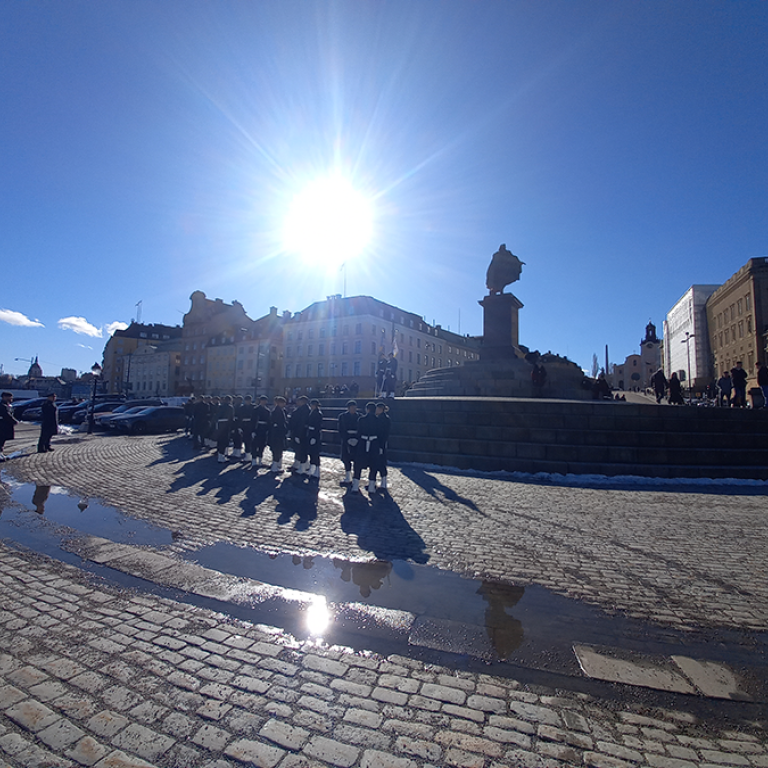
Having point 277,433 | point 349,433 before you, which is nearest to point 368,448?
point 349,433

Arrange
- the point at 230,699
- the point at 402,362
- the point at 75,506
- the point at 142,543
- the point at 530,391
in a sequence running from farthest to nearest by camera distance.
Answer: the point at 402,362 < the point at 530,391 < the point at 75,506 < the point at 142,543 < the point at 230,699

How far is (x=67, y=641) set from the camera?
3105 mm

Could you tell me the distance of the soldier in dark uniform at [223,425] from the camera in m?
12.4

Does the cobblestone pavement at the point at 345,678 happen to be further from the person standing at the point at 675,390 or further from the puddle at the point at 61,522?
the person standing at the point at 675,390

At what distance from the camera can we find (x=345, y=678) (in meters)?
2.78

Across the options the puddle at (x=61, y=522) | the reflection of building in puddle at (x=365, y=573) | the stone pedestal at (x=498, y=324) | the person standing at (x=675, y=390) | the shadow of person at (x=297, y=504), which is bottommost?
the reflection of building in puddle at (x=365, y=573)

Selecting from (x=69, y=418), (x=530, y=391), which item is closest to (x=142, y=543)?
(x=530, y=391)

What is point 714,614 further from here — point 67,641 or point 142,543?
point 142,543

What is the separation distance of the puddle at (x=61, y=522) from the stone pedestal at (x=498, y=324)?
19266mm

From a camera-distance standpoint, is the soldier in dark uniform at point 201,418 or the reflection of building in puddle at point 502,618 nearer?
the reflection of building in puddle at point 502,618

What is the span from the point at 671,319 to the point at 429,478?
82497 mm

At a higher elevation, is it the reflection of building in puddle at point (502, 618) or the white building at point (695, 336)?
the white building at point (695, 336)

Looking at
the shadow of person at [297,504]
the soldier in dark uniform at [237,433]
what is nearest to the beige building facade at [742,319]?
the soldier in dark uniform at [237,433]

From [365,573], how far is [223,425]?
892 cm
